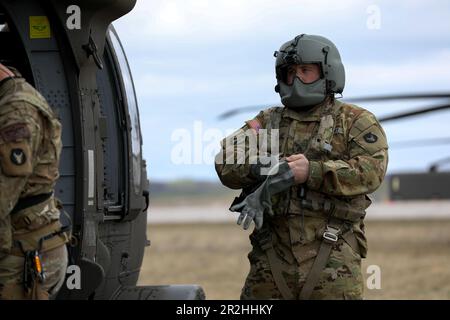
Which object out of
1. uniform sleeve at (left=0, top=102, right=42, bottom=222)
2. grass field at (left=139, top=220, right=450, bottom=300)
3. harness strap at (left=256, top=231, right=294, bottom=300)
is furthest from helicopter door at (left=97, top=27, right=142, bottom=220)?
grass field at (left=139, top=220, right=450, bottom=300)

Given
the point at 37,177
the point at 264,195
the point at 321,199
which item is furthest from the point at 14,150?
the point at 321,199

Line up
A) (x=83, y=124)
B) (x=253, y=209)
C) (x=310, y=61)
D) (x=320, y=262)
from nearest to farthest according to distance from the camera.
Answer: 1. (x=253, y=209)
2. (x=320, y=262)
3. (x=310, y=61)
4. (x=83, y=124)

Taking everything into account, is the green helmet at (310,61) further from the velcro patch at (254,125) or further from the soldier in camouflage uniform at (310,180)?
the velcro patch at (254,125)

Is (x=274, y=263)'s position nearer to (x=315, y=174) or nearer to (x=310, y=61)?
(x=315, y=174)

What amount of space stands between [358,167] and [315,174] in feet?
0.77

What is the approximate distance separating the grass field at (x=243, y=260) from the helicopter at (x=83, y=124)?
6.05 metres

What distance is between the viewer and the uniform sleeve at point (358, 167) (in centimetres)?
500

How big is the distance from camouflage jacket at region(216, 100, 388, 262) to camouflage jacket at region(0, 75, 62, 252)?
1.13m

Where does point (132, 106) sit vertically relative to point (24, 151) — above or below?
below

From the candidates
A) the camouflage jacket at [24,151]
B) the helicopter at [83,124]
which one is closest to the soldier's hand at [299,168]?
the helicopter at [83,124]

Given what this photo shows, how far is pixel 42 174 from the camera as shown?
14.2 ft

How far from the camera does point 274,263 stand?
17.0 feet
